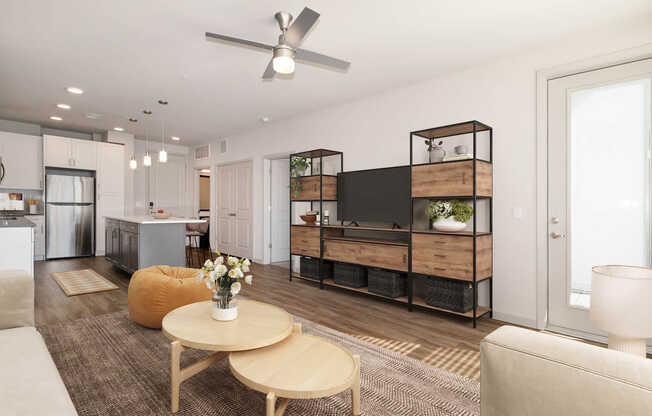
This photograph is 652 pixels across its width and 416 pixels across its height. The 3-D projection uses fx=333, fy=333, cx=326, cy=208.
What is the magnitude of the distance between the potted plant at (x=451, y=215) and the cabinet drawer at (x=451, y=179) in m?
0.15

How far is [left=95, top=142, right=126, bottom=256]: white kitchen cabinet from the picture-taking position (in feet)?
22.5

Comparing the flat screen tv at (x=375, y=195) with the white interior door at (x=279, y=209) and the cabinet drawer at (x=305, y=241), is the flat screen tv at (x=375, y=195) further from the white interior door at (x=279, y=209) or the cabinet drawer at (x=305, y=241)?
the white interior door at (x=279, y=209)

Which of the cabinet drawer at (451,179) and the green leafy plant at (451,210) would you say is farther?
the green leafy plant at (451,210)

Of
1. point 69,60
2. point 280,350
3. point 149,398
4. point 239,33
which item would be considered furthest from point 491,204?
point 69,60

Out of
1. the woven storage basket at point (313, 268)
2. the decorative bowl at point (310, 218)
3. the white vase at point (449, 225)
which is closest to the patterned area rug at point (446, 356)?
the white vase at point (449, 225)

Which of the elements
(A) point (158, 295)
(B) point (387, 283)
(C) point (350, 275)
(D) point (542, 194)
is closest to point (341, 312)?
(B) point (387, 283)

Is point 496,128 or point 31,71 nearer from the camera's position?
point 496,128

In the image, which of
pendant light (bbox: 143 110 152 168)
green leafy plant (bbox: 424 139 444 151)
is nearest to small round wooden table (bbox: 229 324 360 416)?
green leafy plant (bbox: 424 139 444 151)

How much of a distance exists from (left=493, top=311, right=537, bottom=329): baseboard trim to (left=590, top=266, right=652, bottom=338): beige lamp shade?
206cm

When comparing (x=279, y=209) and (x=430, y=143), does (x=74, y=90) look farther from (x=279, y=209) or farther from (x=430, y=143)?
(x=430, y=143)

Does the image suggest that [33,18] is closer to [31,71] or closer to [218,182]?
[31,71]

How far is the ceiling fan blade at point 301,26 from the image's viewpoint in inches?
81.2

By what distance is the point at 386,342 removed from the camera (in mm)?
2760

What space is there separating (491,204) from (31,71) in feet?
17.4
